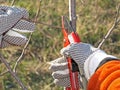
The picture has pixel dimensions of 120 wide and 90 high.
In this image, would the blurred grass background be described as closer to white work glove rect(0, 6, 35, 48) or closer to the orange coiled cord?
white work glove rect(0, 6, 35, 48)

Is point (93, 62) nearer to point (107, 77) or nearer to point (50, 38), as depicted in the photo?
point (107, 77)

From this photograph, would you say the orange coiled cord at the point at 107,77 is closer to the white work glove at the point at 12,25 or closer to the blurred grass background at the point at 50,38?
the white work glove at the point at 12,25

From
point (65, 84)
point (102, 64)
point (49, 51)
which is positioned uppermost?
point (102, 64)

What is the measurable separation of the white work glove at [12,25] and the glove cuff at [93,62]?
0.62 ft

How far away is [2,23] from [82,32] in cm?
213

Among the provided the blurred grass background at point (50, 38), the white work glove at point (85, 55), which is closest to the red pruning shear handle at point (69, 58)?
the white work glove at point (85, 55)

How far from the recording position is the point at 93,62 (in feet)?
3.07

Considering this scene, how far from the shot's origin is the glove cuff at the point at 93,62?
93 cm

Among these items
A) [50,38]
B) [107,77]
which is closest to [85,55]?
[107,77]

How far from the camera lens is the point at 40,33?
3.09 m

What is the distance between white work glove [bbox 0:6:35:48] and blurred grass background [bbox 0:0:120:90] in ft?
5.40

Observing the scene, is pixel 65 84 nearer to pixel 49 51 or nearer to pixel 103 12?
pixel 49 51

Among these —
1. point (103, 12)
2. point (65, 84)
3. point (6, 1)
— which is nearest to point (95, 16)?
point (103, 12)

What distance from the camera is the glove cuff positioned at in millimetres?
933
